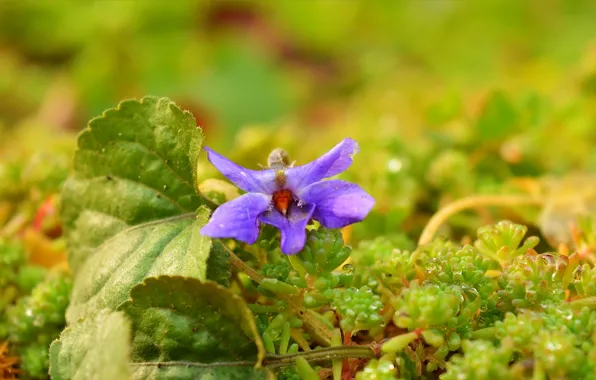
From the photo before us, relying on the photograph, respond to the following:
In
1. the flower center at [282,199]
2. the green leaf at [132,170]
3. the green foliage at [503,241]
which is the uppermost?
the green leaf at [132,170]

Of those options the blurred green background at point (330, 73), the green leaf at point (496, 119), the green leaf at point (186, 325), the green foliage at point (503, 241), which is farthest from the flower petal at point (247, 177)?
the green leaf at point (496, 119)

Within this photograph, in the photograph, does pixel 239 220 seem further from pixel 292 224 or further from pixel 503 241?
pixel 503 241

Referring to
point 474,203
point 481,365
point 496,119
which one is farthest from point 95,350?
point 496,119

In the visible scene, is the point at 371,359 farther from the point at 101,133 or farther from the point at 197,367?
the point at 101,133

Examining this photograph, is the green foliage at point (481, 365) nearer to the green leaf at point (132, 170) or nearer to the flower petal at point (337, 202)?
the flower petal at point (337, 202)

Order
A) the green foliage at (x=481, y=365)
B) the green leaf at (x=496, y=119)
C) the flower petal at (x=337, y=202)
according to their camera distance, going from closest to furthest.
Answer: the green foliage at (x=481, y=365)
the flower petal at (x=337, y=202)
the green leaf at (x=496, y=119)

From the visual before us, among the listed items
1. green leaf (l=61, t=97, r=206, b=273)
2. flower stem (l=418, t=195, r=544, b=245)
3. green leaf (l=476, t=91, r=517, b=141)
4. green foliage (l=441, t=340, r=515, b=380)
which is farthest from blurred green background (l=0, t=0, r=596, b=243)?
green foliage (l=441, t=340, r=515, b=380)

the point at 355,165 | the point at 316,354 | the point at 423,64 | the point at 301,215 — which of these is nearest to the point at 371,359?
the point at 316,354

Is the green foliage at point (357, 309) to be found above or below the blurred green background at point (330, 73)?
below
